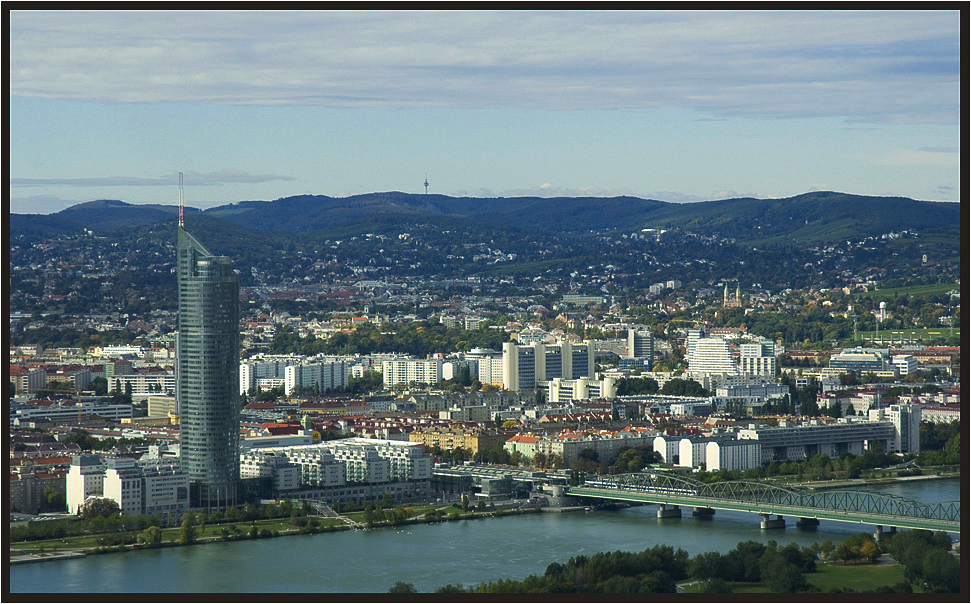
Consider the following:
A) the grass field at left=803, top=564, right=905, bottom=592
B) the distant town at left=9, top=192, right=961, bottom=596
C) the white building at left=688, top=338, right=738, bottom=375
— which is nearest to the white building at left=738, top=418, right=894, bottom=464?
the distant town at left=9, top=192, right=961, bottom=596

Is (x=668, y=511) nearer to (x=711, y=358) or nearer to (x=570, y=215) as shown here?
(x=711, y=358)

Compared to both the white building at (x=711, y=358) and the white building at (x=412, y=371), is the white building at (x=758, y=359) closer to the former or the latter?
the white building at (x=711, y=358)

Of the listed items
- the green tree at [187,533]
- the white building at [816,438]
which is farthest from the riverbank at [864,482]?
the green tree at [187,533]

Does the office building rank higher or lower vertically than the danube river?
higher

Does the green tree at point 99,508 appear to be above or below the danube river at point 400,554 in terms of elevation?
above

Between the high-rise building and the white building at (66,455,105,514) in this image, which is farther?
the high-rise building

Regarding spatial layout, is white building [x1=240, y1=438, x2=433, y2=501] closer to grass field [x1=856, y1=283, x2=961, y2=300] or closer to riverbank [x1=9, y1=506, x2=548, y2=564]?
riverbank [x1=9, y1=506, x2=548, y2=564]
